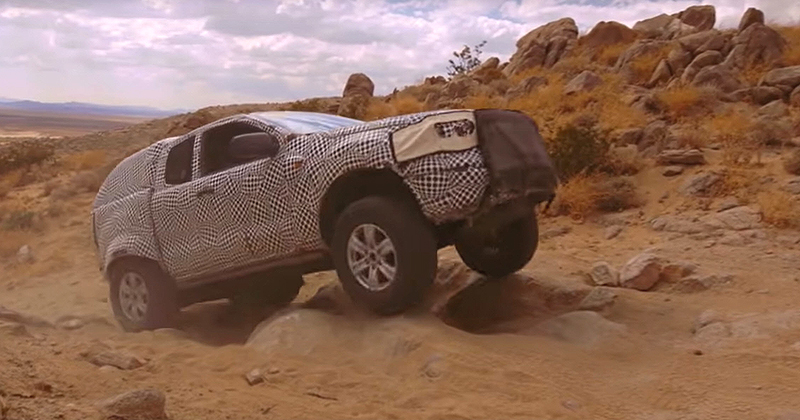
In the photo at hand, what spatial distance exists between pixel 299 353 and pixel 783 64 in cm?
1438

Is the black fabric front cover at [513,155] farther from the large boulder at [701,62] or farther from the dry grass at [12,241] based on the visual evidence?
the large boulder at [701,62]

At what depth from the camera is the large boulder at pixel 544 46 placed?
83.0 feet

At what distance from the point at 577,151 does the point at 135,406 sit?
27.1 feet

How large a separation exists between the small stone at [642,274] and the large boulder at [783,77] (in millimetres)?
8939

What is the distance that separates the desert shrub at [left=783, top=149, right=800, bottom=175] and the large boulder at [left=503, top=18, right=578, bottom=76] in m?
14.6

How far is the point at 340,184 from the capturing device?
21.0ft

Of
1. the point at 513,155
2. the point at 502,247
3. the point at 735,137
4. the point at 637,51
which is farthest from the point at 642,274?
the point at 637,51

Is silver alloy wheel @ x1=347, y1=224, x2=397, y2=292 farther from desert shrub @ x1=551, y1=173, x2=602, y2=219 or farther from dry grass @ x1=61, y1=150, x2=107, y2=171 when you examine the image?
dry grass @ x1=61, y1=150, x2=107, y2=171

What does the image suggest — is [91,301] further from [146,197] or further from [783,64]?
[783,64]

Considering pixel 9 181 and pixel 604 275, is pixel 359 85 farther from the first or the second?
pixel 604 275

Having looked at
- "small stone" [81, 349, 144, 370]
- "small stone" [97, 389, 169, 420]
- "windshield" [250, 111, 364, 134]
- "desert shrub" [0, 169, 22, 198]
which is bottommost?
"desert shrub" [0, 169, 22, 198]

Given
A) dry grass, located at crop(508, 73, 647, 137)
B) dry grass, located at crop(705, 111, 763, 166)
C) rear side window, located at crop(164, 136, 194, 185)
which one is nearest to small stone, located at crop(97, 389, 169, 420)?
rear side window, located at crop(164, 136, 194, 185)

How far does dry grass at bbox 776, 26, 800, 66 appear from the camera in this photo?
17281 mm

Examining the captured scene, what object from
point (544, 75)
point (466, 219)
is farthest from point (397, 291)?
point (544, 75)
